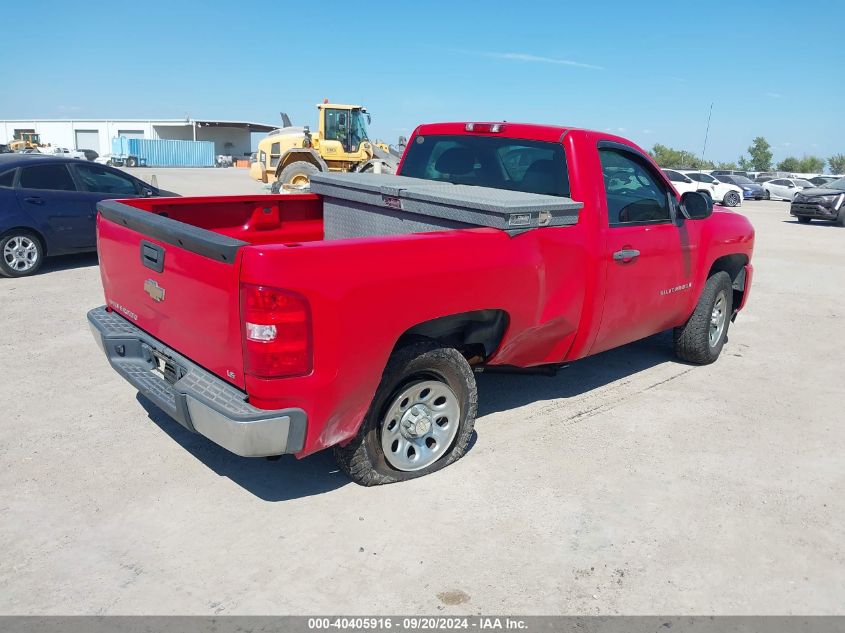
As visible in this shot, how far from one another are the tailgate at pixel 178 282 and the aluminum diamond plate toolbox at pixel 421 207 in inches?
57.6

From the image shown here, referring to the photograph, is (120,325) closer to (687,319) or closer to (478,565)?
(478,565)

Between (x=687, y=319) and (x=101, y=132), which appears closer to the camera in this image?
(x=687, y=319)

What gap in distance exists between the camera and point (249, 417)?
308 cm

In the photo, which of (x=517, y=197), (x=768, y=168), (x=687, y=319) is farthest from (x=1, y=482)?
(x=768, y=168)

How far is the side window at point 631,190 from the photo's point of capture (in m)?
4.75

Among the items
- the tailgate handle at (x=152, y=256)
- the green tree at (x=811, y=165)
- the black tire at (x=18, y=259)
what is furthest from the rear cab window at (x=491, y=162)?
the green tree at (x=811, y=165)

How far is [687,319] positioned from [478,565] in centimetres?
364

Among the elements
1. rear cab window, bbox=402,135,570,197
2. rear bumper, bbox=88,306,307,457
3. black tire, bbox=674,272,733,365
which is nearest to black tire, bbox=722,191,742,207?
black tire, bbox=674,272,733,365

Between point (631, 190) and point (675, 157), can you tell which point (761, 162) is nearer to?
point (675, 157)

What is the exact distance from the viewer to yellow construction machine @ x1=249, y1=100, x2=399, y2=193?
2092 centimetres

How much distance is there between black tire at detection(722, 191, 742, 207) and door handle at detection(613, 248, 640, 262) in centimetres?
2769

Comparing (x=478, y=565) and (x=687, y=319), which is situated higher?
(x=687, y=319)

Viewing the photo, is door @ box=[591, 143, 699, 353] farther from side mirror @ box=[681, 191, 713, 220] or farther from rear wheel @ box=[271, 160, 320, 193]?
rear wheel @ box=[271, 160, 320, 193]

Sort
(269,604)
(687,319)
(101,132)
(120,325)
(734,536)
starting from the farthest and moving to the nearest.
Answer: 1. (101,132)
2. (687,319)
3. (120,325)
4. (734,536)
5. (269,604)
